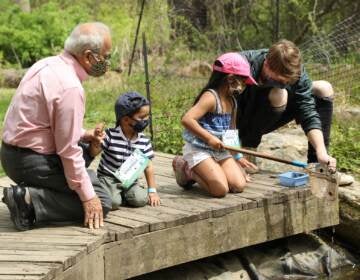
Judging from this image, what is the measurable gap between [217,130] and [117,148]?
30.4 inches

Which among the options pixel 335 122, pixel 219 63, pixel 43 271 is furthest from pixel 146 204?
pixel 335 122

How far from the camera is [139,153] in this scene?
190 inches

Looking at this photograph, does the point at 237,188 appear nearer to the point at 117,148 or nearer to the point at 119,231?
the point at 117,148

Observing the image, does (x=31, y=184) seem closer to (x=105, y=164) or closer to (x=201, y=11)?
(x=105, y=164)

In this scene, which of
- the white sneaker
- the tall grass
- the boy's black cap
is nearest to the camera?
the boy's black cap

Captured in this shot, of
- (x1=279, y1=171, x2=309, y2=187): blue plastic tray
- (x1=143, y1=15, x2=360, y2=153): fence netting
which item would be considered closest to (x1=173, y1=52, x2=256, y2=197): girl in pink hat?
(x1=279, y1=171, x2=309, y2=187): blue plastic tray

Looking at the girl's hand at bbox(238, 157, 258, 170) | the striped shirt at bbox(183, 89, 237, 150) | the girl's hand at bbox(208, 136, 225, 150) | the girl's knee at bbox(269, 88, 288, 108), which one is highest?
the girl's knee at bbox(269, 88, 288, 108)

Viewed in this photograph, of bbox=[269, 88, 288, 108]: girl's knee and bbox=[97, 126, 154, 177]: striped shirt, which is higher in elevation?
bbox=[269, 88, 288, 108]: girl's knee

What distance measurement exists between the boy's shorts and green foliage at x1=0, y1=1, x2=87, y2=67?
9.28m

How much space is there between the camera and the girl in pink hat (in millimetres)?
5062

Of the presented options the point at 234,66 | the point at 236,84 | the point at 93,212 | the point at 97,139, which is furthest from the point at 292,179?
the point at 93,212

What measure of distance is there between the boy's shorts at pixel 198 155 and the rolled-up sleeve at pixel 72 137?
1.13 m

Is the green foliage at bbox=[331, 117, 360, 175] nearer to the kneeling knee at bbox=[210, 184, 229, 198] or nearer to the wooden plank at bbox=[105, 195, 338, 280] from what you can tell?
the wooden plank at bbox=[105, 195, 338, 280]

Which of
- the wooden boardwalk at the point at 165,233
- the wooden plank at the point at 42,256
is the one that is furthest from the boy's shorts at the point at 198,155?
the wooden plank at the point at 42,256
